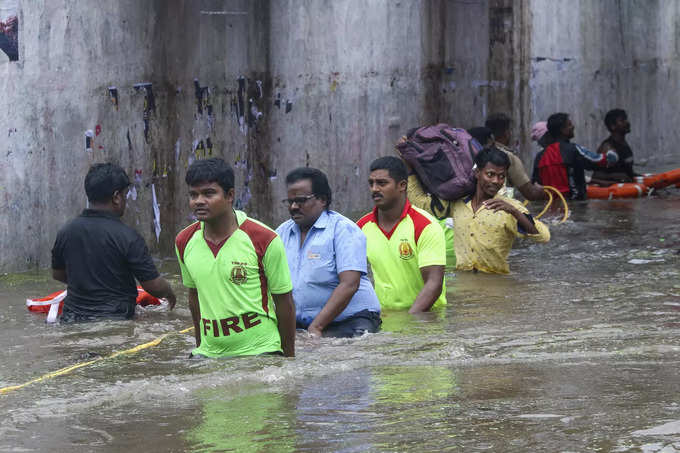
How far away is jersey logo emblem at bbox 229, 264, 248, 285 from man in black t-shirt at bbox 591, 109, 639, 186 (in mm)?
11899

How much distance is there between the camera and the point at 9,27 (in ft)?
35.5

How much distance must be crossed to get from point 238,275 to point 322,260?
1.49m

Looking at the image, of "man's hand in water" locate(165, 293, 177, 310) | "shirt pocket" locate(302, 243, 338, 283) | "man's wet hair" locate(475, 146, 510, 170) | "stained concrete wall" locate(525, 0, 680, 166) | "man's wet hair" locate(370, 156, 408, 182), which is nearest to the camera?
"shirt pocket" locate(302, 243, 338, 283)

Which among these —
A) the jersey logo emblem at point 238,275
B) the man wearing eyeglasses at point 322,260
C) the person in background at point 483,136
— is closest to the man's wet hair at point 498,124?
the person in background at point 483,136

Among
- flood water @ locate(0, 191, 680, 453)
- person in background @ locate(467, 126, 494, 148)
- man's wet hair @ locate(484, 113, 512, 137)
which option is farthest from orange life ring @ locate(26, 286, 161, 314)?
man's wet hair @ locate(484, 113, 512, 137)

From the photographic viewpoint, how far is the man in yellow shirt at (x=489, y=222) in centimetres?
1021

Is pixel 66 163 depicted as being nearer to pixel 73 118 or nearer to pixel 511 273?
pixel 73 118

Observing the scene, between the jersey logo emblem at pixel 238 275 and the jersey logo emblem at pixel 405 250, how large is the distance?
8.20 ft

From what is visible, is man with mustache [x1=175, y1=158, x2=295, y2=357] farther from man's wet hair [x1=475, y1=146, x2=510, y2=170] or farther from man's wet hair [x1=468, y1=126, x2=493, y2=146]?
man's wet hair [x1=468, y1=126, x2=493, y2=146]

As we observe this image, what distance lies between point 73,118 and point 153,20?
1.40 metres

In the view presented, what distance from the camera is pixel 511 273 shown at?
1123 cm

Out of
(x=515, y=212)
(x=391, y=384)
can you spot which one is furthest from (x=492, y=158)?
(x=391, y=384)

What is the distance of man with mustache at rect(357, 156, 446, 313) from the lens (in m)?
8.51

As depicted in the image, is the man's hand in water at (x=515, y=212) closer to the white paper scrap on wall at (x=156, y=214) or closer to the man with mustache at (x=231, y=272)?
the white paper scrap on wall at (x=156, y=214)
